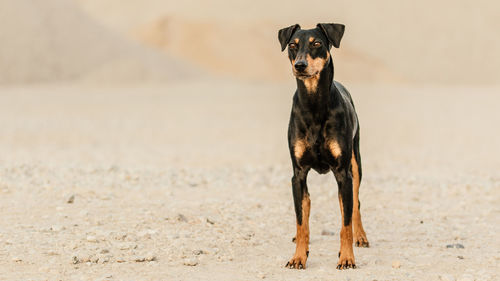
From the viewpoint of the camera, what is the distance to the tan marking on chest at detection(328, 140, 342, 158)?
293 inches

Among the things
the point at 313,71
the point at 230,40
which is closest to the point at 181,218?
the point at 313,71

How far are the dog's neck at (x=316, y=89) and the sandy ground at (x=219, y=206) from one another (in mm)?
1716

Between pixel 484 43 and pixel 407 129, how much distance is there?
345 ft

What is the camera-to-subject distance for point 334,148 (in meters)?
7.45

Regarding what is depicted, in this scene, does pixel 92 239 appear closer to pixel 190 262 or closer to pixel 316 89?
pixel 190 262

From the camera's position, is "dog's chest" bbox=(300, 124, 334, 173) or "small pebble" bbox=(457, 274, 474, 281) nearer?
"small pebble" bbox=(457, 274, 474, 281)

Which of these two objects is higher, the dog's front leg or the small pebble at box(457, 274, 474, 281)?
the dog's front leg

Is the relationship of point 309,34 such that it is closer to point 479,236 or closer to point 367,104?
point 479,236

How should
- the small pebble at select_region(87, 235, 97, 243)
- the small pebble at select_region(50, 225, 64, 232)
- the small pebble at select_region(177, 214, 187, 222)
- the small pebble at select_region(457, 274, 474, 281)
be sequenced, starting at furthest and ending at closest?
the small pebble at select_region(177, 214, 187, 222) < the small pebble at select_region(50, 225, 64, 232) < the small pebble at select_region(87, 235, 97, 243) < the small pebble at select_region(457, 274, 474, 281)

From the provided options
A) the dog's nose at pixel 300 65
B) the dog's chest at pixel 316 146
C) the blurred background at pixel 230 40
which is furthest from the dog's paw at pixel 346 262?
the blurred background at pixel 230 40

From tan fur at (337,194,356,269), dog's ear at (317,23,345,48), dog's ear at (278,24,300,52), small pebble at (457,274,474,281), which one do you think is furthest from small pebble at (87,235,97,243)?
small pebble at (457,274,474,281)

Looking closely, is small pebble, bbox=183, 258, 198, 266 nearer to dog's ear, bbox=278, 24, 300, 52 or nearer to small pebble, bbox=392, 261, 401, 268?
small pebble, bbox=392, 261, 401, 268

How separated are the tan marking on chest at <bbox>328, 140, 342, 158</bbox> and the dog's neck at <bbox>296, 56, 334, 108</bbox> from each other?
40cm

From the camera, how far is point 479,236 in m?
9.52
